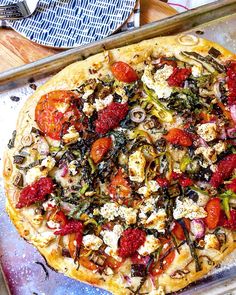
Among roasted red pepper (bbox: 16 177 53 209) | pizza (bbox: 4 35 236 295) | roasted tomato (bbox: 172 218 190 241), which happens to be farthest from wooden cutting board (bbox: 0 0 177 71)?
roasted tomato (bbox: 172 218 190 241)

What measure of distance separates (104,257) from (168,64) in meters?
1.28

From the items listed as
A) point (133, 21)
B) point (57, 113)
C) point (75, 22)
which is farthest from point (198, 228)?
point (75, 22)

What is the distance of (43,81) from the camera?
456 cm

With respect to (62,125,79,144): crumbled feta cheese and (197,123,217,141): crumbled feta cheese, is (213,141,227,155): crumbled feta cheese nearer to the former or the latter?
(197,123,217,141): crumbled feta cheese

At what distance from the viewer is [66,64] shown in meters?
4.48

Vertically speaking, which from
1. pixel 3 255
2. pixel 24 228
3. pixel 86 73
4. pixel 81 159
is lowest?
pixel 3 255

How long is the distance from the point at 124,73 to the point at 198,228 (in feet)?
3.51

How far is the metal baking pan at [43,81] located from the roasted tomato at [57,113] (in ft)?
1.31

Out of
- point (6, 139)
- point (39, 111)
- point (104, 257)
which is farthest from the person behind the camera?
point (6, 139)

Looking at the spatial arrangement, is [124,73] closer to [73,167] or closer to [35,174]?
[73,167]

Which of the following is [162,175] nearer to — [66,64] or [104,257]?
[104,257]

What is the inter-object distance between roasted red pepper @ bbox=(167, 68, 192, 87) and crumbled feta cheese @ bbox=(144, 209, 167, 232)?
81 centimetres

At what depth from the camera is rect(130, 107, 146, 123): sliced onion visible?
160 inches

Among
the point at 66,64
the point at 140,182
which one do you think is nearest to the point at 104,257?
the point at 140,182
